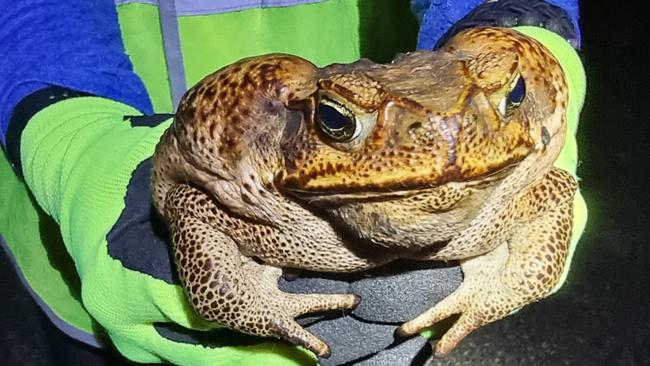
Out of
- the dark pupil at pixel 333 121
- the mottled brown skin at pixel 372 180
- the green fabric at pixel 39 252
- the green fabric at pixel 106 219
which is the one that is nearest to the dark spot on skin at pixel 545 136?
the mottled brown skin at pixel 372 180

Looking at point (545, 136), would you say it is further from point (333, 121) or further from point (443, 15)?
point (443, 15)

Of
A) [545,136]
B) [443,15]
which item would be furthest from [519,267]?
[443,15]

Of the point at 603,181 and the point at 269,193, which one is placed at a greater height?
the point at 269,193

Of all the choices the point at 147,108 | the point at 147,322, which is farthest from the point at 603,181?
the point at 147,322

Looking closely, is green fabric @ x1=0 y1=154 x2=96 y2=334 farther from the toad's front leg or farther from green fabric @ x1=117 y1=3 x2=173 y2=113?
the toad's front leg

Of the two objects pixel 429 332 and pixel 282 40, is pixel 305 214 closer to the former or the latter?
pixel 429 332

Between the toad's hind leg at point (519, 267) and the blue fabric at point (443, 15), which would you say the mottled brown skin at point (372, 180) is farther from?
the blue fabric at point (443, 15)
